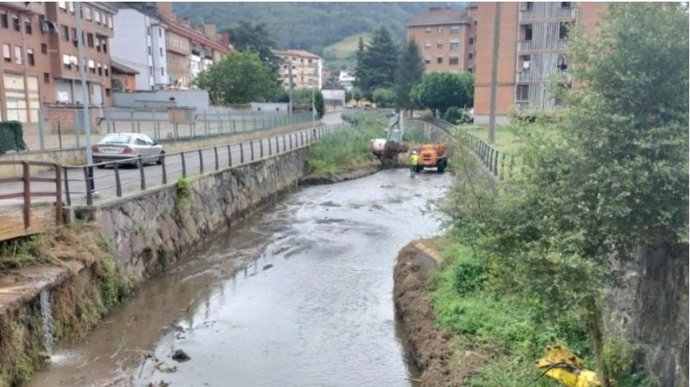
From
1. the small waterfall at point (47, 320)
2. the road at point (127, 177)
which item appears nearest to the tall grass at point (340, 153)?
the road at point (127, 177)

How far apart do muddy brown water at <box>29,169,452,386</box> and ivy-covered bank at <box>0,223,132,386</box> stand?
12.2 inches

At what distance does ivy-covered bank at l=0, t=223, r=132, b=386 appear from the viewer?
8.44 m

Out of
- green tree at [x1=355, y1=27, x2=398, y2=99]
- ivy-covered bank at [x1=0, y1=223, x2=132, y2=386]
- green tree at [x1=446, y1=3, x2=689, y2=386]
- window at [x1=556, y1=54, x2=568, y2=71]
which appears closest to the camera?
green tree at [x1=446, y1=3, x2=689, y2=386]

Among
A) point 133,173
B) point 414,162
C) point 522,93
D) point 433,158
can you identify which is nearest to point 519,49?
point 522,93

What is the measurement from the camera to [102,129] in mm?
35719

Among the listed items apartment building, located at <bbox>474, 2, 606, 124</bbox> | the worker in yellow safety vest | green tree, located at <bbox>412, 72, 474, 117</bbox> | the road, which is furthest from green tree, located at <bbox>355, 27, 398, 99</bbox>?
the road

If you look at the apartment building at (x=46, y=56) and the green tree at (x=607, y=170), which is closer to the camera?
the green tree at (x=607, y=170)

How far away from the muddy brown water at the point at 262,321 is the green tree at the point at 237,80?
1866 inches

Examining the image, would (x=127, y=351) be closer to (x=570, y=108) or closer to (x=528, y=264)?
(x=528, y=264)

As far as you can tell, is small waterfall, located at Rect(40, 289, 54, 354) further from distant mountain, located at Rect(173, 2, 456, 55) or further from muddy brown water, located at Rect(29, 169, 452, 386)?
distant mountain, located at Rect(173, 2, 456, 55)

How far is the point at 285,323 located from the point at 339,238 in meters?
7.71

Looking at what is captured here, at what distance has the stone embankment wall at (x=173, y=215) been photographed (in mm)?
12812

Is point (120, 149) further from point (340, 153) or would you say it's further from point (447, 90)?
point (447, 90)

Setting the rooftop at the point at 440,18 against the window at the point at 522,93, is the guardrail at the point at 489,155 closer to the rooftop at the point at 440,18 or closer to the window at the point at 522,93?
the window at the point at 522,93
